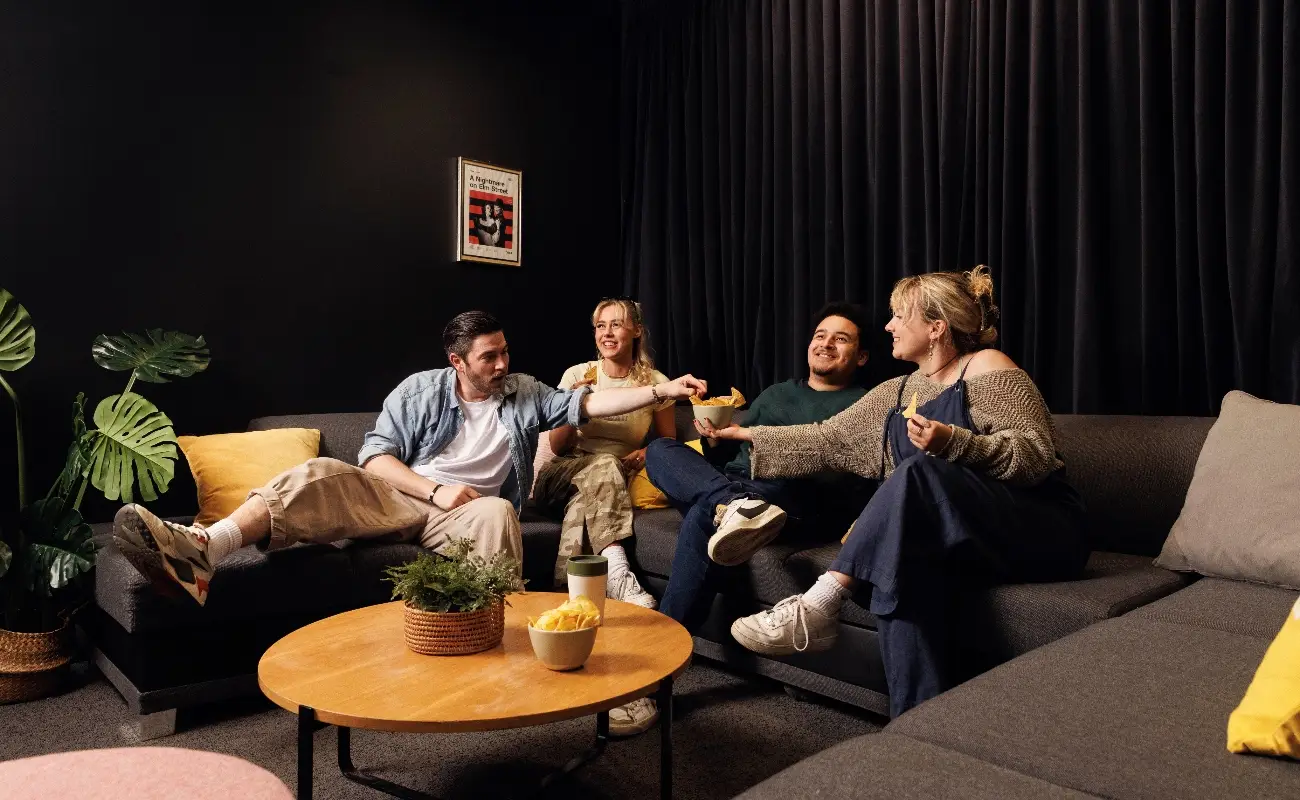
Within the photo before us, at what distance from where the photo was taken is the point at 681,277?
4113mm

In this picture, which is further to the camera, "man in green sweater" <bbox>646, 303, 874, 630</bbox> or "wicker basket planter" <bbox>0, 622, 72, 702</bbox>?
"wicker basket planter" <bbox>0, 622, 72, 702</bbox>

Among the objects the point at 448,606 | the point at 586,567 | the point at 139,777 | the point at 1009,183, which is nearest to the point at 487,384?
the point at 586,567

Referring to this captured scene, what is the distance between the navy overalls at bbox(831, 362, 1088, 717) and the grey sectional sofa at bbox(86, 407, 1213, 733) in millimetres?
68

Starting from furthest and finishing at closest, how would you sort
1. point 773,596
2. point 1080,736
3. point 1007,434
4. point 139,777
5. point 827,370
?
point 827,370 < point 773,596 < point 1007,434 < point 1080,736 < point 139,777

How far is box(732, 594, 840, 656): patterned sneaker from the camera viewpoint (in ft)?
6.69

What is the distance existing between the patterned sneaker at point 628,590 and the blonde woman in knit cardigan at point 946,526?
0.58 meters

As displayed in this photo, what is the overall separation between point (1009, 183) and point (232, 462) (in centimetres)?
260

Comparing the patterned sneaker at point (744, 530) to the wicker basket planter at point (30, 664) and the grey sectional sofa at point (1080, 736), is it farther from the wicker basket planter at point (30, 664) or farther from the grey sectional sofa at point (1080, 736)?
the wicker basket planter at point (30, 664)

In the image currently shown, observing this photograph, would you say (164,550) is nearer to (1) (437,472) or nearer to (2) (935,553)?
(1) (437,472)

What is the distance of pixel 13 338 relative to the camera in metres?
2.55

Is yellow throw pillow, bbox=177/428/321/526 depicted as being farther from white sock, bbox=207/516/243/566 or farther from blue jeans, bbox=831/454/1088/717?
blue jeans, bbox=831/454/1088/717

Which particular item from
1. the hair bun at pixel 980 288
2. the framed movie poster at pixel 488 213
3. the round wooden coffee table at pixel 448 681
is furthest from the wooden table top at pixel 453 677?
the framed movie poster at pixel 488 213

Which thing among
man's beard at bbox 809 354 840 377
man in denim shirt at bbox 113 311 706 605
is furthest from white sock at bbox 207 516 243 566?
man's beard at bbox 809 354 840 377

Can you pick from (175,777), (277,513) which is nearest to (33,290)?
(277,513)
